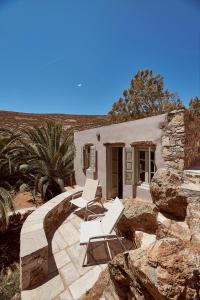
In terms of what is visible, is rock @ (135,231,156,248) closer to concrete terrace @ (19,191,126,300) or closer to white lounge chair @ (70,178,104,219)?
concrete terrace @ (19,191,126,300)

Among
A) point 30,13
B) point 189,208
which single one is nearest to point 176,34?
point 30,13

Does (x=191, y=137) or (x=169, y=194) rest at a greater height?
(x=191, y=137)

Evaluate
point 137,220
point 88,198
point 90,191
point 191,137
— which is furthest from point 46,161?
point 191,137

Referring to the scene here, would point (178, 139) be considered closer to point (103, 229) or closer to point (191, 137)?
point (191, 137)

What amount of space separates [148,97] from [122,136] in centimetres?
924

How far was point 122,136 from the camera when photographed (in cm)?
694

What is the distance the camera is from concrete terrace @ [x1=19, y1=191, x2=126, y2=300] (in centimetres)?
286

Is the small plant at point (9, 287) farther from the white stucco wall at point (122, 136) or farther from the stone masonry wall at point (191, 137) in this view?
the stone masonry wall at point (191, 137)

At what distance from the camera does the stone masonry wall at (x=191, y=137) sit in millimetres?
5242

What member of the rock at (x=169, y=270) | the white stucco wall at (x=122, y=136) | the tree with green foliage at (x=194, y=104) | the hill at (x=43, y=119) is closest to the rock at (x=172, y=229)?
the white stucco wall at (x=122, y=136)

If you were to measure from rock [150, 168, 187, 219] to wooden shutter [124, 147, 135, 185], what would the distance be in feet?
4.83

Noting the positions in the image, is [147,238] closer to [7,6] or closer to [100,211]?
[100,211]

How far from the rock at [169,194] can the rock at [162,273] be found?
3187 millimetres

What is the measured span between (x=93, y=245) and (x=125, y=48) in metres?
8.87
